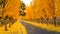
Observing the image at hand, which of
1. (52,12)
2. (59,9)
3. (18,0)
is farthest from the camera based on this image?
(52,12)

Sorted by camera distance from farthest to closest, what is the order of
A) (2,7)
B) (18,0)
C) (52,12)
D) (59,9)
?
(52,12) → (59,9) → (18,0) → (2,7)

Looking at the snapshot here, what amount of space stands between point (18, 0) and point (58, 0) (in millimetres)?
6872

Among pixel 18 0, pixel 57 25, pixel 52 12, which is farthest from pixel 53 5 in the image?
pixel 18 0

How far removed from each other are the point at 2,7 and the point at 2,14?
2.23 feet

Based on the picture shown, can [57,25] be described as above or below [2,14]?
below

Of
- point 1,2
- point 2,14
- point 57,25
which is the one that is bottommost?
point 57,25

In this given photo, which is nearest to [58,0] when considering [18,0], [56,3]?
[56,3]

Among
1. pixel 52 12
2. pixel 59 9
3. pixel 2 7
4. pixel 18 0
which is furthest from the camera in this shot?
pixel 52 12

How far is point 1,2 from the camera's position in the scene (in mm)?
19281

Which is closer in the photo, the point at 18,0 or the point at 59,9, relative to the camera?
the point at 18,0

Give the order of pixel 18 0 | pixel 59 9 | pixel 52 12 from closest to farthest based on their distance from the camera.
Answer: pixel 18 0 → pixel 59 9 → pixel 52 12

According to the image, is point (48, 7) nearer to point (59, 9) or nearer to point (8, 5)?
point (59, 9)

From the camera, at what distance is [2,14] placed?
19.2 m

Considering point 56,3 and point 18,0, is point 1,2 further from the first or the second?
point 56,3
